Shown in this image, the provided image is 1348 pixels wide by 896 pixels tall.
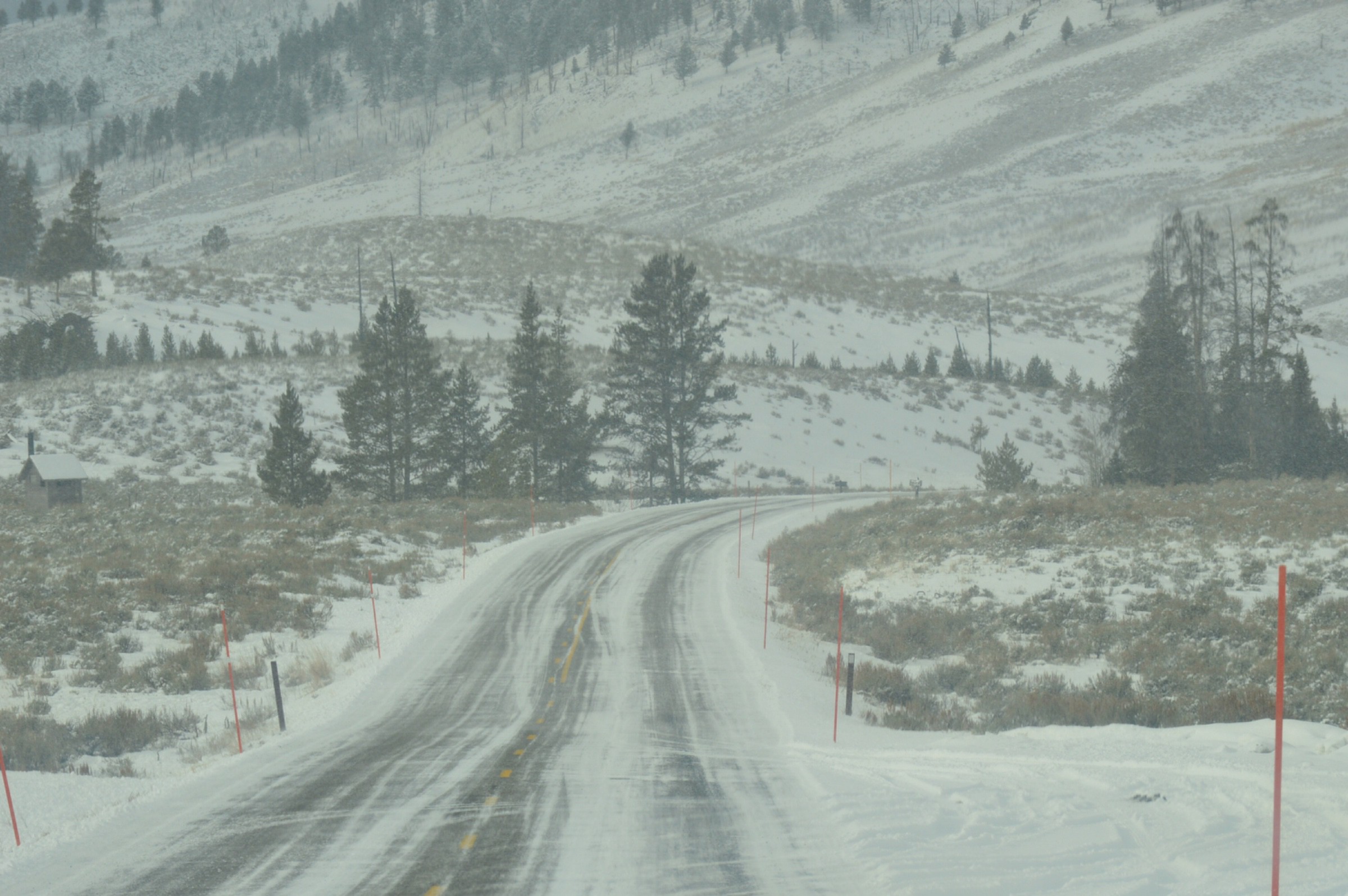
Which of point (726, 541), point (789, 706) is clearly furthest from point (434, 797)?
point (726, 541)

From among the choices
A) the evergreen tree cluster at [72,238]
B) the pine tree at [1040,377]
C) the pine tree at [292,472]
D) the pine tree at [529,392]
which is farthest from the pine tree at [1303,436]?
the evergreen tree cluster at [72,238]

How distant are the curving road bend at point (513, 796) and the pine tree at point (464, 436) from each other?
22.7 metres

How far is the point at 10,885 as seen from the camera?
8.12 meters

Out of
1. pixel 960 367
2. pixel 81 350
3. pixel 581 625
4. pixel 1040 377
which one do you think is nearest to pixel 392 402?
pixel 581 625

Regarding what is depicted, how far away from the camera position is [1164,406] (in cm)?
3750

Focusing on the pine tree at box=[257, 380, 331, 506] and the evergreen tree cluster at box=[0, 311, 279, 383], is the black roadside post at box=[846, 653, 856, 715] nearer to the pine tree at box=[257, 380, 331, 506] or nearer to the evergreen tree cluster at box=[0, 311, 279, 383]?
the pine tree at box=[257, 380, 331, 506]

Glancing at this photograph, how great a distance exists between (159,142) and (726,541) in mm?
199293

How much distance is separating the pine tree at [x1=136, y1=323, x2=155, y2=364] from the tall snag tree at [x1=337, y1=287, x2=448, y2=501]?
83.1 ft

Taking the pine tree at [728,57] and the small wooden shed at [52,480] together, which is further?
the pine tree at [728,57]

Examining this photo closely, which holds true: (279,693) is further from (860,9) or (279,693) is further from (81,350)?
(860,9)

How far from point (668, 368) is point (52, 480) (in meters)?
24.2

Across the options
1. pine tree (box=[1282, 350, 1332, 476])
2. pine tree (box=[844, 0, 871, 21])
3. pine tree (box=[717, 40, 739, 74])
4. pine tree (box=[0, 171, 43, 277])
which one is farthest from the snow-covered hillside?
pine tree (box=[1282, 350, 1332, 476])

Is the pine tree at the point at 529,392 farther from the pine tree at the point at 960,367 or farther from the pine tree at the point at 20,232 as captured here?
the pine tree at the point at 20,232

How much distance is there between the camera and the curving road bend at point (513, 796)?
8.10m
